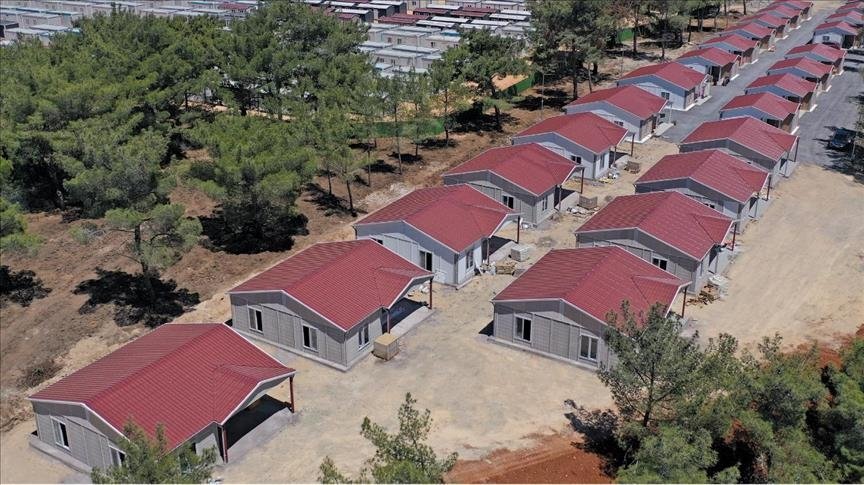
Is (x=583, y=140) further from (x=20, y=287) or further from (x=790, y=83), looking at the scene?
(x=20, y=287)

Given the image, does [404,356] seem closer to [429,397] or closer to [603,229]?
[429,397]

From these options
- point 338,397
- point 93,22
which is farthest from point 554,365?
point 93,22

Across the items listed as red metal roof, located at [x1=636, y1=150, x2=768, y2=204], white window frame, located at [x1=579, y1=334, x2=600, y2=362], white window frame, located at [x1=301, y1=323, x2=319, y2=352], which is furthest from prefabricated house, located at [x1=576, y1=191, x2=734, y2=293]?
white window frame, located at [x1=301, y1=323, x2=319, y2=352]

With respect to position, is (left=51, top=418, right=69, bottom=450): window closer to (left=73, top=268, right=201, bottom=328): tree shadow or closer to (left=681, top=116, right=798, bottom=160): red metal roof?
(left=73, top=268, right=201, bottom=328): tree shadow

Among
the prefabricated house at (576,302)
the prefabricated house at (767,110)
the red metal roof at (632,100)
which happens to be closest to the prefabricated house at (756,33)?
the prefabricated house at (767,110)

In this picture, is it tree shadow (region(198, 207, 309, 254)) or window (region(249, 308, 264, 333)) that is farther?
tree shadow (region(198, 207, 309, 254))

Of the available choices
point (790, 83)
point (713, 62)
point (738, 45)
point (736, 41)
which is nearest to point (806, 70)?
point (790, 83)

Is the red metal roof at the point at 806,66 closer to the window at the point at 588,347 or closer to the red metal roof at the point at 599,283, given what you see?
the red metal roof at the point at 599,283
